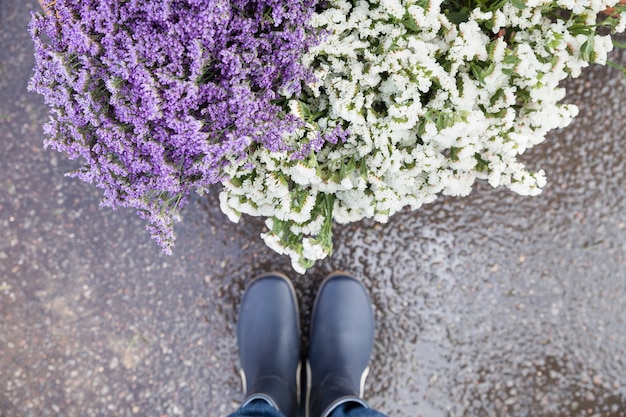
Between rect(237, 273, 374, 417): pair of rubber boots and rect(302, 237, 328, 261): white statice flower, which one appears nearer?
rect(302, 237, 328, 261): white statice flower

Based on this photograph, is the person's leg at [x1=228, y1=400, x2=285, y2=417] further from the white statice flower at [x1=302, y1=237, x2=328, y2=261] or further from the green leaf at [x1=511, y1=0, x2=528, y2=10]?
the green leaf at [x1=511, y1=0, x2=528, y2=10]

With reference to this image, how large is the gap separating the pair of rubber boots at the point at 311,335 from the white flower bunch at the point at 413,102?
59cm

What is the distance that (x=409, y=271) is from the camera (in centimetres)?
167

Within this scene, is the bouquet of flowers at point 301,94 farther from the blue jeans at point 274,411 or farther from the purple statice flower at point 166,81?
the blue jeans at point 274,411

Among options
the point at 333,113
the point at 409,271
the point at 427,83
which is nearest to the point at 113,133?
the point at 333,113

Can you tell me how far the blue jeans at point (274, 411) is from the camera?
1381 millimetres

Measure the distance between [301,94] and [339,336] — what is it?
910mm

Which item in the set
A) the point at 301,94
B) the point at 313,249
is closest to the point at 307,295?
the point at 313,249

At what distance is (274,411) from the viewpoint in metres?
1.42

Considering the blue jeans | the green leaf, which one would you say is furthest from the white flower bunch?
the blue jeans

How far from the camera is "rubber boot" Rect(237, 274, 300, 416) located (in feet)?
5.40

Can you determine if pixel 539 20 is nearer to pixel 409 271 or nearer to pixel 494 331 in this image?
pixel 409 271

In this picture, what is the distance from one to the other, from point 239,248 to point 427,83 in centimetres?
94

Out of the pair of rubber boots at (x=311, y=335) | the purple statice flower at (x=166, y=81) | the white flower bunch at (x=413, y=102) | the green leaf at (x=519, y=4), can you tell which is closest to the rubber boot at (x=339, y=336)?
the pair of rubber boots at (x=311, y=335)
